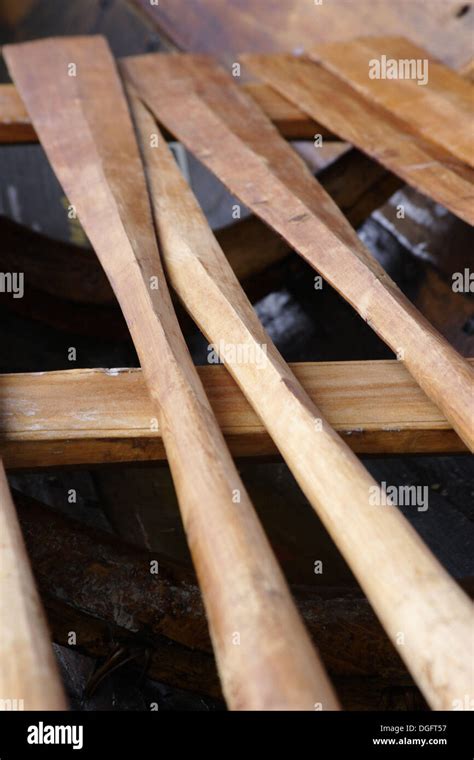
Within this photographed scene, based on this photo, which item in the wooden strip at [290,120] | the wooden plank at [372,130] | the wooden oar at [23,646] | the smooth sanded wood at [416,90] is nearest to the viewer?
the wooden oar at [23,646]

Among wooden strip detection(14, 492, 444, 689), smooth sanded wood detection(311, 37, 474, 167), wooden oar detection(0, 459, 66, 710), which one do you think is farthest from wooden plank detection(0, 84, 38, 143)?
wooden oar detection(0, 459, 66, 710)

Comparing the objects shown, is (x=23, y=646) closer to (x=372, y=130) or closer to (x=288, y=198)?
(x=288, y=198)

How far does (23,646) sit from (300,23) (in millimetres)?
2876

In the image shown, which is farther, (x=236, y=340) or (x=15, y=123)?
(x=15, y=123)

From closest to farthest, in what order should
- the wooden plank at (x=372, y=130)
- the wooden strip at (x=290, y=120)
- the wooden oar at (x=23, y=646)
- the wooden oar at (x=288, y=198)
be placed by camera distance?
the wooden oar at (x=23, y=646) → the wooden oar at (x=288, y=198) → the wooden plank at (x=372, y=130) → the wooden strip at (x=290, y=120)

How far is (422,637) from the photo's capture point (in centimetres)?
93

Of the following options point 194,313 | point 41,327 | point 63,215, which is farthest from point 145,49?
point 194,313

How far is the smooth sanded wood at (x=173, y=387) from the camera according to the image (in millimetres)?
903

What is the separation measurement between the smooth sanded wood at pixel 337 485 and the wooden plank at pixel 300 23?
144cm

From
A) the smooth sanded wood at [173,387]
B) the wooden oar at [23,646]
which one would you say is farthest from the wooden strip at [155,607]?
the wooden oar at [23,646]

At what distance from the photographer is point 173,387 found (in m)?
1.37

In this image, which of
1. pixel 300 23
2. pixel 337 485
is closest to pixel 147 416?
pixel 337 485

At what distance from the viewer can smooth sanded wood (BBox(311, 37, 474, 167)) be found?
7.07 feet

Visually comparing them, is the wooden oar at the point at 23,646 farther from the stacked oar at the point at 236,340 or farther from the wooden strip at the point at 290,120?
the wooden strip at the point at 290,120
